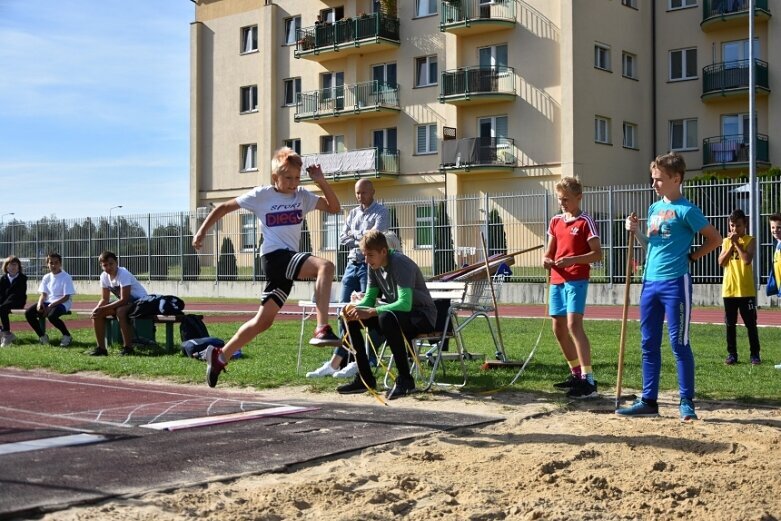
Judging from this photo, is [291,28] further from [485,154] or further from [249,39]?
[485,154]

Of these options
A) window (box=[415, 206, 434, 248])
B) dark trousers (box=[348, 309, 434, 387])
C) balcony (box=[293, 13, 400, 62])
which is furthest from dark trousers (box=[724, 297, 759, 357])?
balcony (box=[293, 13, 400, 62])

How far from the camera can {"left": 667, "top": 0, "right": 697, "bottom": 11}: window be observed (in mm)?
39250

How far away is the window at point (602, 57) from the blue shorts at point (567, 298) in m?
31.0

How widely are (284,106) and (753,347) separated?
36.8 meters

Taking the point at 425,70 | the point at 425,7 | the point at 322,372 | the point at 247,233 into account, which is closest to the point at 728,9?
the point at 425,7

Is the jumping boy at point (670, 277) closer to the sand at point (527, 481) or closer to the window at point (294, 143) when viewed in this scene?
the sand at point (527, 481)

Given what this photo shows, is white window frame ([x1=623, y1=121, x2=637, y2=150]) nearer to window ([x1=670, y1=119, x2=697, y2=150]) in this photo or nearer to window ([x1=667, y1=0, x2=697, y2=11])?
window ([x1=670, y1=119, x2=697, y2=150])

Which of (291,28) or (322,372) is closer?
(322,372)

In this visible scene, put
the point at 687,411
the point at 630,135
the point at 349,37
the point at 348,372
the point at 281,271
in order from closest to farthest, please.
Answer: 1. the point at 687,411
2. the point at 281,271
3. the point at 348,372
4. the point at 630,135
5. the point at 349,37

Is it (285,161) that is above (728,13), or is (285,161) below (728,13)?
below

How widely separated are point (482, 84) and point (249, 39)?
1399 cm

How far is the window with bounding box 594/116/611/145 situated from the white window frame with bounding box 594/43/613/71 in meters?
1.98

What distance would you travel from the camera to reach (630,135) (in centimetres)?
4044

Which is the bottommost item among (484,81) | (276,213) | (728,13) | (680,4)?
(276,213)
